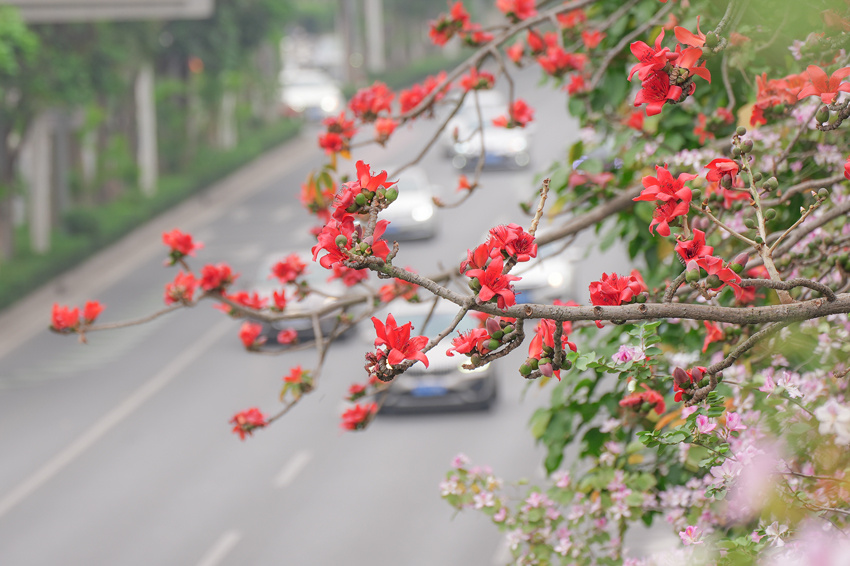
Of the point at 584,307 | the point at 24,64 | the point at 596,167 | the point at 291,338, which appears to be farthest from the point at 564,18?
the point at 24,64

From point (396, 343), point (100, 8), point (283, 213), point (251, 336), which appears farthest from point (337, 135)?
point (283, 213)

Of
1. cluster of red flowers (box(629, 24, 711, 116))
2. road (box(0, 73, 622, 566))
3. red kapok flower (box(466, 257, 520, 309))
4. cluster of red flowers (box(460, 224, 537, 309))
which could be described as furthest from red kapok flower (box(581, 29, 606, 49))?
road (box(0, 73, 622, 566))

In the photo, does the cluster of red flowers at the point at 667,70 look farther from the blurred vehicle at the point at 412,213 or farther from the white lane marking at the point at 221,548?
the blurred vehicle at the point at 412,213

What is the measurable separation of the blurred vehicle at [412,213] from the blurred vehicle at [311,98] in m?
19.7

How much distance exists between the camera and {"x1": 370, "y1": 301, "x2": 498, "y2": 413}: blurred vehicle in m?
18.1

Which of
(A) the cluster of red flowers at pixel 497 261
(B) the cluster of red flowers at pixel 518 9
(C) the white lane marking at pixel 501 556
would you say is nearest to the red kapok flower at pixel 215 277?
(B) the cluster of red flowers at pixel 518 9

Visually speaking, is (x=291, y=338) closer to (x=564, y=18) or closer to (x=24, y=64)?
(x=564, y=18)

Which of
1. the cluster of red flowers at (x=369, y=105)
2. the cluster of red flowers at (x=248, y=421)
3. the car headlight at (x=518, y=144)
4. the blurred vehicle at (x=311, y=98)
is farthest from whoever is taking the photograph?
the blurred vehicle at (x=311, y=98)

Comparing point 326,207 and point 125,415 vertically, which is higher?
point 326,207

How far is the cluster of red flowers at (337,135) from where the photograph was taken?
6.09 metres

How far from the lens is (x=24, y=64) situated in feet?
77.4

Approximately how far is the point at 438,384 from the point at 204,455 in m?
3.88

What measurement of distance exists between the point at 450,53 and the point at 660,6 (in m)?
63.1

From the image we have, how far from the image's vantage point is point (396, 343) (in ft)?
10.4
